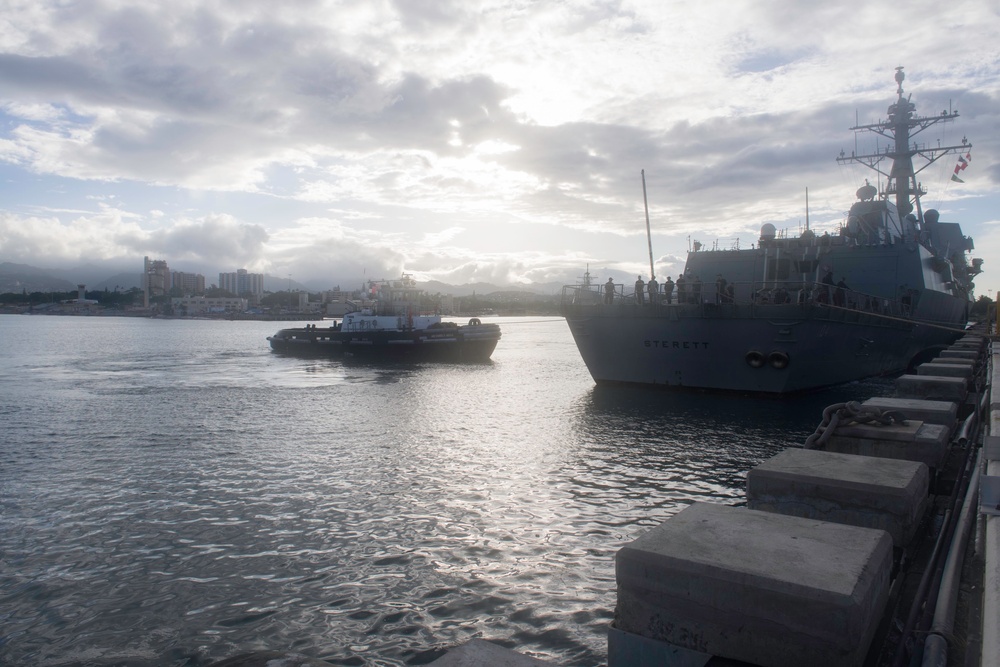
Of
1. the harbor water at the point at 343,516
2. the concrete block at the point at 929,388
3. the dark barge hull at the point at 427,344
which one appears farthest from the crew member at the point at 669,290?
the dark barge hull at the point at 427,344

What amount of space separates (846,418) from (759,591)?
359 centimetres

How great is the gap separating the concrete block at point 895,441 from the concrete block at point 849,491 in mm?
828

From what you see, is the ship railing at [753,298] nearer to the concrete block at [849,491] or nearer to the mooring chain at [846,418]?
the mooring chain at [846,418]

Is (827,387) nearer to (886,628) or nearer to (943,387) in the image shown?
Answer: (943,387)

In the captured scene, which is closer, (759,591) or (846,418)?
(759,591)

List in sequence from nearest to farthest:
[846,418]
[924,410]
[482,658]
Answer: [482,658] → [846,418] → [924,410]

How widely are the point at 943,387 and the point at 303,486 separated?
9.75 metres

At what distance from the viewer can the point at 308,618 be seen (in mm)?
6766

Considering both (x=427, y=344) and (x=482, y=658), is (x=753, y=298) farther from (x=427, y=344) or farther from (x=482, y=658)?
(x=427, y=344)

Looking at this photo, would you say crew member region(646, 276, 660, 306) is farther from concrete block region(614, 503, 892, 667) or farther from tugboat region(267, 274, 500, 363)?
tugboat region(267, 274, 500, 363)

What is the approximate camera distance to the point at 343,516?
10031 mm

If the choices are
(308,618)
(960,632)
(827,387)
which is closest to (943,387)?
(960,632)

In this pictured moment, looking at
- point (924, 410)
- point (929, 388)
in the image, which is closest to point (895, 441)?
point (924, 410)

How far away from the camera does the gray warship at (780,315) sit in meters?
21.4
